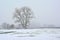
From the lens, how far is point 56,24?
5.01 ft

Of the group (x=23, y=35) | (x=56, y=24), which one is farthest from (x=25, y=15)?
(x=56, y=24)

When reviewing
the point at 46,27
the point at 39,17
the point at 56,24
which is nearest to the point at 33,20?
the point at 39,17

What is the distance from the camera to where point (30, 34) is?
1.50 meters

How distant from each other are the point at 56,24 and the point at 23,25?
0.43m

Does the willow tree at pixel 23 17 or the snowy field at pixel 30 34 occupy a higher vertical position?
the willow tree at pixel 23 17

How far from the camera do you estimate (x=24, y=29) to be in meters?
1.54

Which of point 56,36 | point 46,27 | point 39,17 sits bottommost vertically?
point 56,36

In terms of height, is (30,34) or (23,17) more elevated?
(23,17)

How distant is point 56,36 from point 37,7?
443mm

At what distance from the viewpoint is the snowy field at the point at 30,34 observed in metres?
1.48

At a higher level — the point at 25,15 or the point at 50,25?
the point at 25,15

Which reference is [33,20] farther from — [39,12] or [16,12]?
[16,12]

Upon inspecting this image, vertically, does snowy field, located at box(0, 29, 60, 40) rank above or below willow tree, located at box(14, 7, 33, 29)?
below

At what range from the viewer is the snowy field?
148cm
